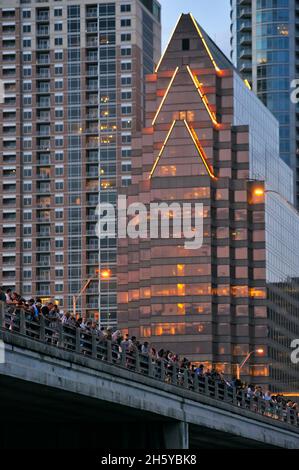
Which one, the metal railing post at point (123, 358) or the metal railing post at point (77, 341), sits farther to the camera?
the metal railing post at point (123, 358)

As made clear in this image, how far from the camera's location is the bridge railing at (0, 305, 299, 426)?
41.8 meters

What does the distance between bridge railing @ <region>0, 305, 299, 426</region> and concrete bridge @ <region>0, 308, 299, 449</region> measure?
45mm

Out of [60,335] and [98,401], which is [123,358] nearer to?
[98,401]

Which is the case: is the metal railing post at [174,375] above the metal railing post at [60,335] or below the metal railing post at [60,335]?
above

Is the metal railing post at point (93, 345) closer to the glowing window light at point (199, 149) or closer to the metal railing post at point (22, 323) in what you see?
the metal railing post at point (22, 323)

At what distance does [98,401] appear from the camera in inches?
1951

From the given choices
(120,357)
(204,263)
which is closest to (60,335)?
(120,357)

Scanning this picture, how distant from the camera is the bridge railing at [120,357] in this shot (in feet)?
137

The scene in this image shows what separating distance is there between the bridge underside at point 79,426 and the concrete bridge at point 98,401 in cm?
3

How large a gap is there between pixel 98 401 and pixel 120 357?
2.26 meters

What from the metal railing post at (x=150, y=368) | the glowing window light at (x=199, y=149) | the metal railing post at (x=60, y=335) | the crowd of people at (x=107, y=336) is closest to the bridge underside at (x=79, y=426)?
the metal railing post at (x=150, y=368)

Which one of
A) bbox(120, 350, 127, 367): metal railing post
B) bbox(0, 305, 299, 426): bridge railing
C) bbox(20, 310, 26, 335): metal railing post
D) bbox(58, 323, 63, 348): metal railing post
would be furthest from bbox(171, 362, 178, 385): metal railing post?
bbox(20, 310, 26, 335): metal railing post

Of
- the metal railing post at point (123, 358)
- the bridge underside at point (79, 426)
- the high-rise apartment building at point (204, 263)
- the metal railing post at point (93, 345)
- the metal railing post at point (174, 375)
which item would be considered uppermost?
the high-rise apartment building at point (204, 263)
